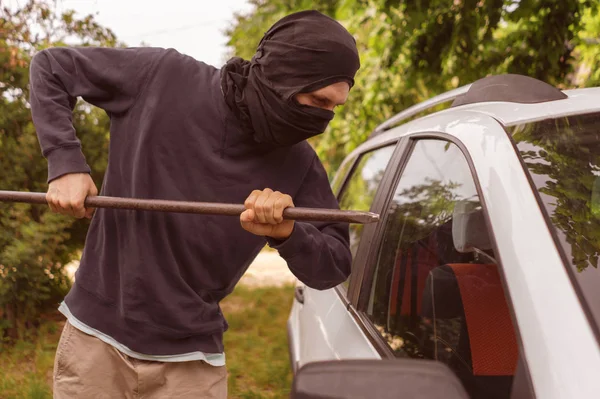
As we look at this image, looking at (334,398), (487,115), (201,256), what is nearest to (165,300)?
(201,256)

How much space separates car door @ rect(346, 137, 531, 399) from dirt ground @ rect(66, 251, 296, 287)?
16.4 feet

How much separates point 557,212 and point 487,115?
0.50 metres

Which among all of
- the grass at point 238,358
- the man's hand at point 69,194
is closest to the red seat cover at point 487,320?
the man's hand at point 69,194

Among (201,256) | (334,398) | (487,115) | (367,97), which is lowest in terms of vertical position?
(334,398)

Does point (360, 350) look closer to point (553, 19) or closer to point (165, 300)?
point (165, 300)

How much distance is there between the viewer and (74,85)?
185cm

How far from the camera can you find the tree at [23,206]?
4.63 metres

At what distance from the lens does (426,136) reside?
210 cm

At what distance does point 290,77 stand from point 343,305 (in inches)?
40.9

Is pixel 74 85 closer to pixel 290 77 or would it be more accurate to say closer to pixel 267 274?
pixel 290 77

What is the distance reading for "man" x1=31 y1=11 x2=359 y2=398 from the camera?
5.79 feet

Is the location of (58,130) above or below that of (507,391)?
above

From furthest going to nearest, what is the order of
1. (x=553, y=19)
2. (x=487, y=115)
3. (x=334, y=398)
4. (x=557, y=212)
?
1. (x=553, y=19)
2. (x=487, y=115)
3. (x=557, y=212)
4. (x=334, y=398)

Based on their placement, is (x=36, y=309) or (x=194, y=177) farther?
(x=36, y=309)
